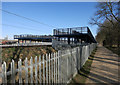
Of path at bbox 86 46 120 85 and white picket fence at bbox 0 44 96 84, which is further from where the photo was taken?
path at bbox 86 46 120 85

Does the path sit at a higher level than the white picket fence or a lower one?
lower

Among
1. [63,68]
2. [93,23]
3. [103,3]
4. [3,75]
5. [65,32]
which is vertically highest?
[103,3]

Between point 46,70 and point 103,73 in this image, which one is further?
point 103,73

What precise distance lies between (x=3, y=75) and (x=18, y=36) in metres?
42.5

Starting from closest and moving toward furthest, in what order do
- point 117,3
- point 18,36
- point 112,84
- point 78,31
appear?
point 112,84 → point 117,3 → point 78,31 → point 18,36

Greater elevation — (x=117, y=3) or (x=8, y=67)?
(x=117, y=3)

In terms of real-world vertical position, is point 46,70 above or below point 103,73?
above

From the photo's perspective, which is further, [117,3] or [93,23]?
[93,23]

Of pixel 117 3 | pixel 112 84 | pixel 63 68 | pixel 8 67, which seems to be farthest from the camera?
pixel 117 3

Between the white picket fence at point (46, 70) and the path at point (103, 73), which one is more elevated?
the white picket fence at point (46, 70)

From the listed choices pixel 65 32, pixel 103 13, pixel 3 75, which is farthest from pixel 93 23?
pixel 3 75

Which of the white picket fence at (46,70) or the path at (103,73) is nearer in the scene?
the white picket fence at (46,70)

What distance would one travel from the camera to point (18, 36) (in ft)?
132

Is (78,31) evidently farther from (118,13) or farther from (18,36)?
(18,36)
